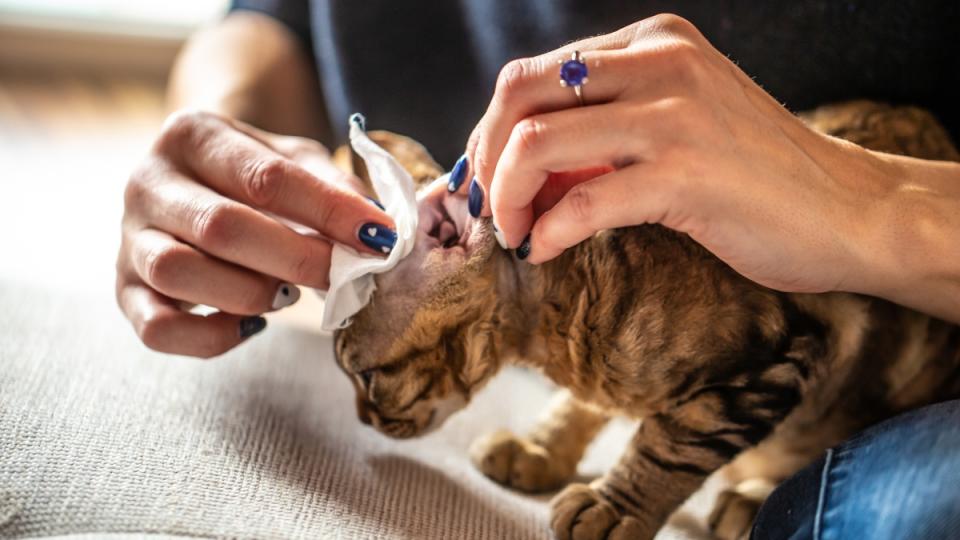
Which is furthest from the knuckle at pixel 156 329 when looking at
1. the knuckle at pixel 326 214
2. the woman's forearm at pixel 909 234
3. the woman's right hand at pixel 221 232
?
the woman's forearm at pixel 909 234

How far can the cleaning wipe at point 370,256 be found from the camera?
1.02 m

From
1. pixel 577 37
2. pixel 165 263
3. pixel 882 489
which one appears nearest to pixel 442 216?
pixel 165 263

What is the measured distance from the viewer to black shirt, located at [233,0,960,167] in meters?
1.31

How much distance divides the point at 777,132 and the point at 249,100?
1.05 meters

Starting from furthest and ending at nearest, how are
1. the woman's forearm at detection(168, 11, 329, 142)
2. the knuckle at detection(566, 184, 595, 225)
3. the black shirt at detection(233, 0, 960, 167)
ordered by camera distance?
the woman's forearm at detection(168, 11, 329, 142) < the black shirt at detection(233, 0, 960, 167) < the knuckle at detection(566, 184, 595, 225)

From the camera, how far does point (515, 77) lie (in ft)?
2.77

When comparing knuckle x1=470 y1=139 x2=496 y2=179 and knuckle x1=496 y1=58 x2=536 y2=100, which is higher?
knuckle x1=496 y1=58 x2=536 y2=100

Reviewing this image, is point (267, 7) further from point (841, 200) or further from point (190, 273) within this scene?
point (841, 200)

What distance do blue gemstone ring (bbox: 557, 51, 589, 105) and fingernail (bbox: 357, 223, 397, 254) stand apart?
1.02 ft

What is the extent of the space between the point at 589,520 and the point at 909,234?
486 millimetres

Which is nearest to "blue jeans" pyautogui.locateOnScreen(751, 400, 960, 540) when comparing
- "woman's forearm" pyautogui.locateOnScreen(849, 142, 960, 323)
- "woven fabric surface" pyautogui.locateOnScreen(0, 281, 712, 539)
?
Answer: "woman's forearm" pyautogui.locateOnScreen(849, 142, 960, 323)

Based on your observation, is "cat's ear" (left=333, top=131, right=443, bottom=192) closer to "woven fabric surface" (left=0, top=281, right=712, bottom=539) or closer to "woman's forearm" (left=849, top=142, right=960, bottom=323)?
"woven fabric surface" (left=0, top=281, right=712, bottom=539)

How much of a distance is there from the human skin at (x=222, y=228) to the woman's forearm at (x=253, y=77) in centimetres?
40

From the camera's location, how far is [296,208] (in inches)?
42.6
